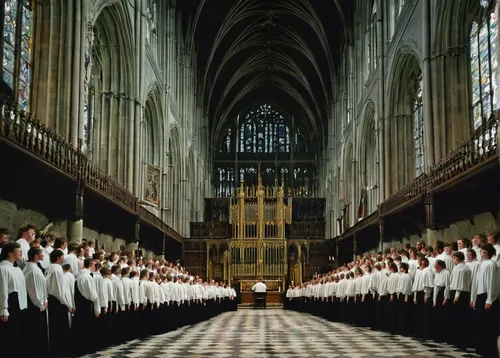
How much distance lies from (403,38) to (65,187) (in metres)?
15.0

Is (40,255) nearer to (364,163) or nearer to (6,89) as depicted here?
(6,89)

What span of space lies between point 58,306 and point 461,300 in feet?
22.9

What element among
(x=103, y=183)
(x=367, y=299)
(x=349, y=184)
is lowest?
(x=367, y=299)

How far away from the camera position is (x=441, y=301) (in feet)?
42.3

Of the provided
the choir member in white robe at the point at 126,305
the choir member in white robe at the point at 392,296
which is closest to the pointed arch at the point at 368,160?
the choir member in white robe at the point at 392,296

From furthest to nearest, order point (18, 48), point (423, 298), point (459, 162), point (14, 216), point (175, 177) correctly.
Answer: point (175, 177) < point (18, 48) < point (459, 162) < point (14, 216) < point (423, 298)

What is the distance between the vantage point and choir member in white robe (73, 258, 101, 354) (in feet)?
36.2

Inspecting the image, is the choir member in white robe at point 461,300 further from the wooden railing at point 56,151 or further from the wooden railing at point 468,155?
the wooden railing at point 56,151

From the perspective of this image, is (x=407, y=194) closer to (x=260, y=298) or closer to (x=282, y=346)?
(x=282, y=346)

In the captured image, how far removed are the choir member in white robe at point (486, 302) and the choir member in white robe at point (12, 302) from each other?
6888 mm

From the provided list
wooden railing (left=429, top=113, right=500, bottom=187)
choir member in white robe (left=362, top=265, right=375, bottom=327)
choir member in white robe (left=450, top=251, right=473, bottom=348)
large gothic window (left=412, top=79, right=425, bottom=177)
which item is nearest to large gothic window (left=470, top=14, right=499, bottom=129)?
wooden railing (left=429, top=113, right=500, bottom=187)

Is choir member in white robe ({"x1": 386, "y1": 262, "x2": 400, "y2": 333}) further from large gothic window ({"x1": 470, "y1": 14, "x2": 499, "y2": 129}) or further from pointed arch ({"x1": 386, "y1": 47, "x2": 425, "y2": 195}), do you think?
pointed arch ({"x1": 386, "y1": 47, "x2": 425, "y2": 195})

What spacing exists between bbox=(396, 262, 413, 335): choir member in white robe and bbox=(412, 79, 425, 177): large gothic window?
13315 mm

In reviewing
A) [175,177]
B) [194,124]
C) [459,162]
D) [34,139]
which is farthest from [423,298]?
[194,124]
